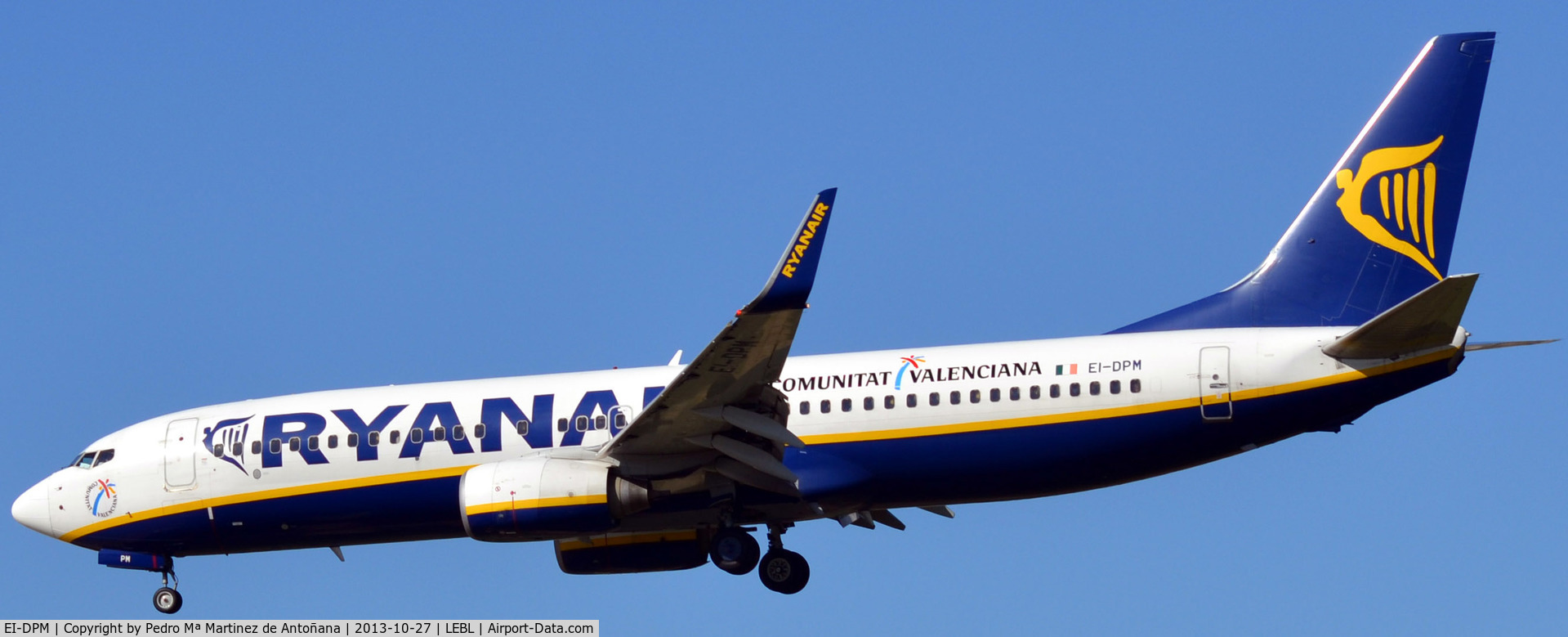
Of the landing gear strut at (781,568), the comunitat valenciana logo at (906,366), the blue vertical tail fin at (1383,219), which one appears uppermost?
the blue vertical tail fin at (1383,219)

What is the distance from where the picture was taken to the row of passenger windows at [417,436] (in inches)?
1107

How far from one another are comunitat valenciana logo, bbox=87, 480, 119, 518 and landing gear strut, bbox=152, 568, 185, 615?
4.40ft

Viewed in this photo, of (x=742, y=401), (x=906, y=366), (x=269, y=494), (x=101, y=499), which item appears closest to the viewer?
(x=742, y=401)

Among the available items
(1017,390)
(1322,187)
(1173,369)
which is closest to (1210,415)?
(1173,369)

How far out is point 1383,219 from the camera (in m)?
28.6

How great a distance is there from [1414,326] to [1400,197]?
4211 mm

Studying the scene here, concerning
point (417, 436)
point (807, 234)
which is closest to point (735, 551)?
point (417, 436)

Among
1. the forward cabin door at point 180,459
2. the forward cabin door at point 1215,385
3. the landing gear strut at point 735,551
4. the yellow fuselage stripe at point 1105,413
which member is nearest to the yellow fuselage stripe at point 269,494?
the forward cabin door at point 180,459

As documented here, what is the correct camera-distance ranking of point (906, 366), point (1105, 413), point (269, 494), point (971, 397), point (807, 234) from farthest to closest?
1. point (269, 494)
2. point (906, 366)
3. point (971, 397)
4. point (1105, 413)
5. point (807, 234)

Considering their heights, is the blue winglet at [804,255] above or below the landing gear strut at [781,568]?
above

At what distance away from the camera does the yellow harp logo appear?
28.2m

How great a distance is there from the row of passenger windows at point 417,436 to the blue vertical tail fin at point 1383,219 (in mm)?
8005

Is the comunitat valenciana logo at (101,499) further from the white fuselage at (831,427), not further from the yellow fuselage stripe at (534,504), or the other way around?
the yellow fuselage stripe at (534,504)

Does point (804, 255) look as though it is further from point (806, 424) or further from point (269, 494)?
point (269, 494)
